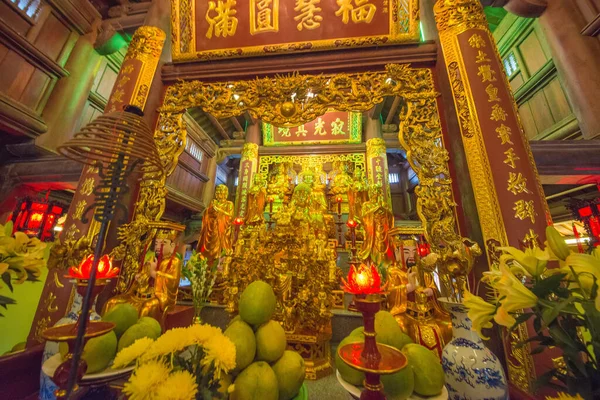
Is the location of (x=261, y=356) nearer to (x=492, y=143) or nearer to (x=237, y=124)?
(x=492, y=143)

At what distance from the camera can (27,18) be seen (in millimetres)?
3861

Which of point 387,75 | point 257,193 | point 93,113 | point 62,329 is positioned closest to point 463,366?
point 62,329

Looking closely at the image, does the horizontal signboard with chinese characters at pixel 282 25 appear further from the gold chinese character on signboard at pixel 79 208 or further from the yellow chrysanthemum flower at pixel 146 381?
the yellow chrysanthemum flower at pixel 146 381

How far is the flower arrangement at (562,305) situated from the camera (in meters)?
0.57

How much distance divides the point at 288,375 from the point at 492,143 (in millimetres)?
2531

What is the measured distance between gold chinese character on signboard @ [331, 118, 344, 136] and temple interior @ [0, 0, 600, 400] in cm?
369

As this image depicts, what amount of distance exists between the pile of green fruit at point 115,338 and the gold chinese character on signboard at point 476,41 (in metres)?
3.84

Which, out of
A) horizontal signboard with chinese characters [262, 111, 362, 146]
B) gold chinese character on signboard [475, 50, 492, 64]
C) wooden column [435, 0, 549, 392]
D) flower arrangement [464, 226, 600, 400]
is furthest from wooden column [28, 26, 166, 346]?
horizontal signboard with chinese characters [262, 111, 362, 146]

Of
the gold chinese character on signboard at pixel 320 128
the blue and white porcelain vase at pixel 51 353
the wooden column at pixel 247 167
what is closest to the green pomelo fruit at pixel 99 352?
the blue and white porcelain vase at pixel 51 353

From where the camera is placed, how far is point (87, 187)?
2375 millimetres

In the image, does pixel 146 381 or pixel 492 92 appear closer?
pixel 146 381

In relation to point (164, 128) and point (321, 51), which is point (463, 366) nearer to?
point (321, 51)

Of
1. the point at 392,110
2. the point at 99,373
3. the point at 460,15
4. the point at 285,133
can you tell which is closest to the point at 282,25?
the point at 460,15

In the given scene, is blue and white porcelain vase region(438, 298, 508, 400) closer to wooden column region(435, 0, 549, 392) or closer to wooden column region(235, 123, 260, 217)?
wooden column region(435, 0, 549, 392)
